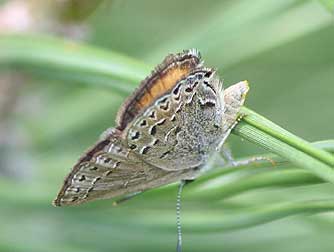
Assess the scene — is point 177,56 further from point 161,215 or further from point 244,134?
point 161,215

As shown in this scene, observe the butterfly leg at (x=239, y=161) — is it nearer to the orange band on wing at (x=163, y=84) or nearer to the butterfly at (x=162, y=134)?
the butterfly at (x=162, y=134)

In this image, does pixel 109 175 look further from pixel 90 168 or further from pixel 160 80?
pixel 160 80

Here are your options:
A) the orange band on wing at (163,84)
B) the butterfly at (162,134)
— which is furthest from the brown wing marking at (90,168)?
the orange band on wing at (163,84)

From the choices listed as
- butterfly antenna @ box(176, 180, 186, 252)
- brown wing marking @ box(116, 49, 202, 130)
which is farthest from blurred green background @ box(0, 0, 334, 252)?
brown wing marking @ box(116, 49, 202, 130)

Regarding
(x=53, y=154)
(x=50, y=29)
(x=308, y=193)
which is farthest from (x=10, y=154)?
(x=308, y=193)

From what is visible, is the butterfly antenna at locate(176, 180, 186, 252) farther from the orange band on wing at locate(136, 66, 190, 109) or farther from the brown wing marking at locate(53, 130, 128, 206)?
the orange band on wing at locate(136, 66, 190, 109)

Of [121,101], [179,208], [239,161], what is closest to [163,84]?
[239,161]
